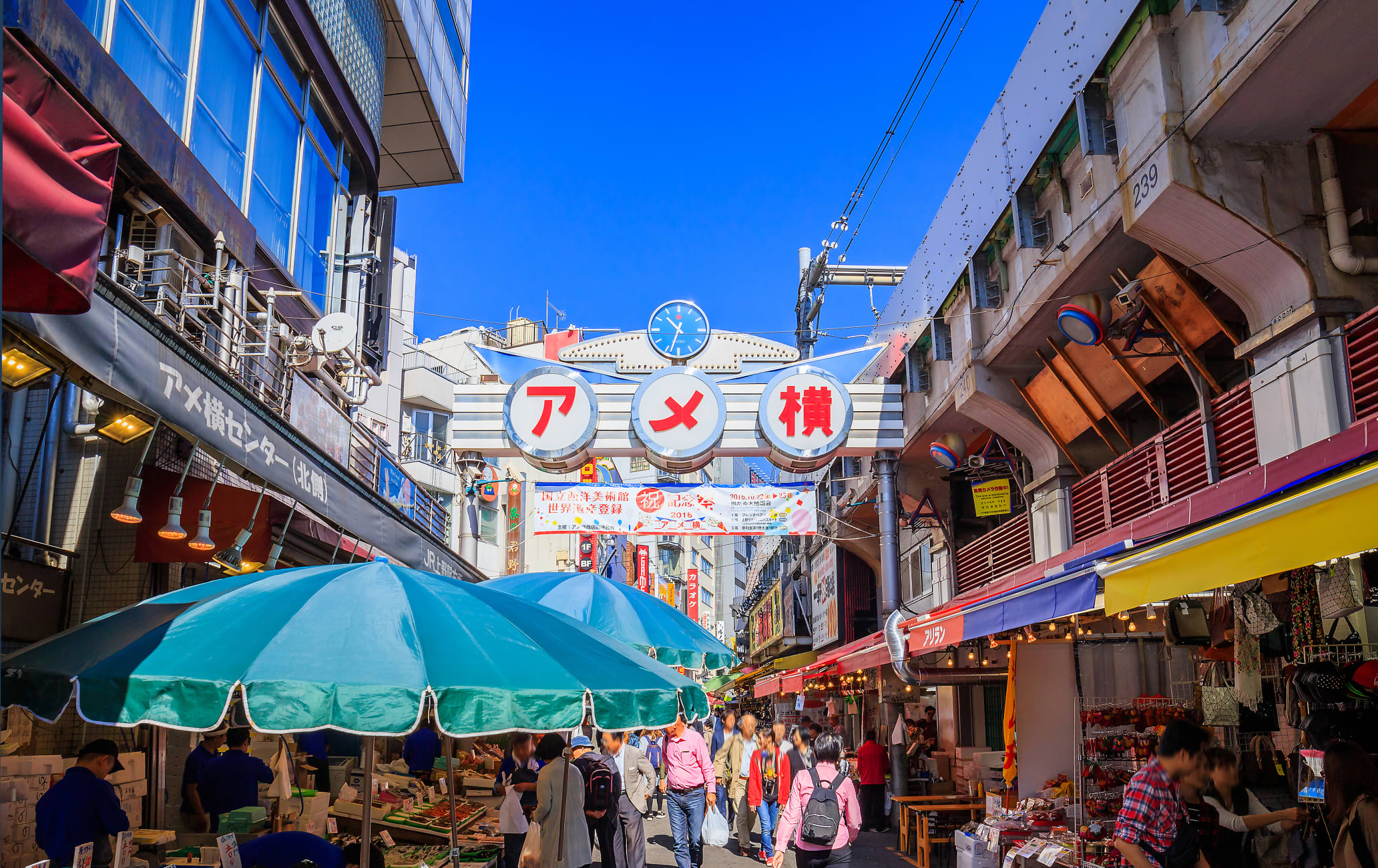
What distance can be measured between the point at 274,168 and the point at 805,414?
8.94 metres

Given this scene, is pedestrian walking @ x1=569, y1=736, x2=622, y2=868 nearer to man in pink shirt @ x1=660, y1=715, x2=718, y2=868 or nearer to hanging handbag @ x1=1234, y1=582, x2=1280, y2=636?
man in pink shirt @ x1=660, y1=715, x2=718, y2=868

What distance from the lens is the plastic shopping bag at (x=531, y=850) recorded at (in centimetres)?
786

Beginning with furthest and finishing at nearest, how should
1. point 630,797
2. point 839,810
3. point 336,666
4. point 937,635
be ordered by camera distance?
point 630,797 < point 937,635 < point 839,810 < point 336,666

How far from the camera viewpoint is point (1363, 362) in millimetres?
7762

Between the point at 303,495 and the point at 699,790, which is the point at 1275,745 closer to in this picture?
the point at 699,790

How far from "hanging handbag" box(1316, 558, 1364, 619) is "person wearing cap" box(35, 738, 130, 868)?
853cm

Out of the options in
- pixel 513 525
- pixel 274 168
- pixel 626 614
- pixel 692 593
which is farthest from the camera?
pixel 692 593

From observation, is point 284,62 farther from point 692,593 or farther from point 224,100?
point 692,593

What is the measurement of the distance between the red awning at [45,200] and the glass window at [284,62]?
1044cm

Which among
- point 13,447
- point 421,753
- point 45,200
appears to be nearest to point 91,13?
point 13,447

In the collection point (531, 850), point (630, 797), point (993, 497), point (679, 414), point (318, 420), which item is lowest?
point (630, 797)

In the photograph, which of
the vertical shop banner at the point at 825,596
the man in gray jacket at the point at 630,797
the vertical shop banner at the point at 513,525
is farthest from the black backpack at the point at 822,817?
the vertical shop banner at the point at 513,525

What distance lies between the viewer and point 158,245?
10445 mm

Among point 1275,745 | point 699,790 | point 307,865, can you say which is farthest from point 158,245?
point 1275,745
